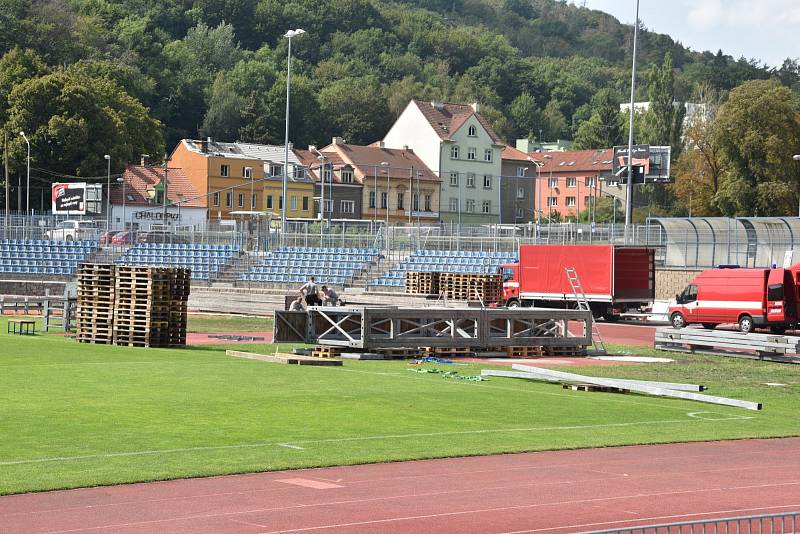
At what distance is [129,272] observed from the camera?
34.3 metres

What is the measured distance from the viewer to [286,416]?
19.7 meters

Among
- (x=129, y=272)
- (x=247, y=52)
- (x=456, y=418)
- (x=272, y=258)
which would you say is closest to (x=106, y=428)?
(x=456, y=418)

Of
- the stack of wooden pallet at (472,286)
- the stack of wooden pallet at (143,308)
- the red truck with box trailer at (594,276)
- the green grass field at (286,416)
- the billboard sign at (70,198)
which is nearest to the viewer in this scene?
the green grass field at (286,416)

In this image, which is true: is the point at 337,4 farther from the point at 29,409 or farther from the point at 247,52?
the point at 29,409

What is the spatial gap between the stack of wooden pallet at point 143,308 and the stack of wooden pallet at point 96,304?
335mm

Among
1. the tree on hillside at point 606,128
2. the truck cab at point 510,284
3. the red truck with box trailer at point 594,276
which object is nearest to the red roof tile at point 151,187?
the truck cab at point 510,284

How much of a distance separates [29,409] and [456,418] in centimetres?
722

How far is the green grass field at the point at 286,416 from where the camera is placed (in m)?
15.5

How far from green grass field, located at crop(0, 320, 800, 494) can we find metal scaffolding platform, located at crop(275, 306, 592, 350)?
107 inches

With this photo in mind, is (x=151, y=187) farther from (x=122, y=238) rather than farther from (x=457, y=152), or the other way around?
(x=457, y=152)

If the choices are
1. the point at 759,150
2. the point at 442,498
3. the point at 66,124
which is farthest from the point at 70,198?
the point at 442,498

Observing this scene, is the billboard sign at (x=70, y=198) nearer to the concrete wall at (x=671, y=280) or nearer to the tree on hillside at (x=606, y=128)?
the concrete wall at (x=671, y=280)

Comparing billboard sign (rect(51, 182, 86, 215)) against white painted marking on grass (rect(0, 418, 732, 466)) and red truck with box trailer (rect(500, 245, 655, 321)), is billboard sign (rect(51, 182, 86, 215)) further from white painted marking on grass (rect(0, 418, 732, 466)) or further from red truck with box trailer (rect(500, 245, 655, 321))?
white painted marking on grass (rect(0, 418, 732, 466))

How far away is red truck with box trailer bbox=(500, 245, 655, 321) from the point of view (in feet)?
168
